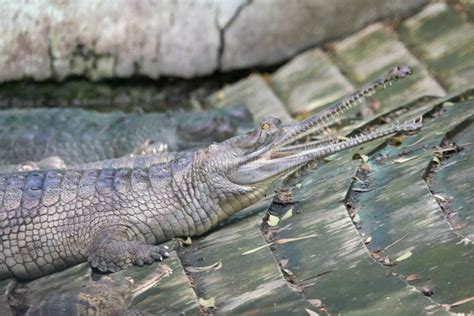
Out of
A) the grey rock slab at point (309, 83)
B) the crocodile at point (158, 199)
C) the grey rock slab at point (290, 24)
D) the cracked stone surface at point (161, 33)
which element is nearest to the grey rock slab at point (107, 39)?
the cracked stone surface at point (161, 33)

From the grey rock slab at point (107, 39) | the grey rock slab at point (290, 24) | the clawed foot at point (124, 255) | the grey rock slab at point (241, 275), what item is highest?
the grey rock slab at point (107, 39)

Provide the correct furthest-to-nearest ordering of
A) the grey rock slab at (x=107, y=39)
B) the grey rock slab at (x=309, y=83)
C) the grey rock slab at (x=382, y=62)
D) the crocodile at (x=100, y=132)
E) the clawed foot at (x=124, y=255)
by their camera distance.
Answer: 1. the grey rock slab at (x=107, y=39)
2. the crocodile at (x=100, y=132)
3. the grey rock slab at (x=309, y=83)
4. the grey rock slab at (x=382, y=62)
5. the clawed foot at (x=124, y=255)

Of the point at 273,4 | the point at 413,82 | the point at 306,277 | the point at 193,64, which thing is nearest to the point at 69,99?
the point at 193,64

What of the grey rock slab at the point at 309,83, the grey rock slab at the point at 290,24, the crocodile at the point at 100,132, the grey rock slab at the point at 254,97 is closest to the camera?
the grey rock slab at the point at 309,83

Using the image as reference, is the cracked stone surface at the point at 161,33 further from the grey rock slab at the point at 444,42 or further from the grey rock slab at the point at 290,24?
the grey rock slab at the point at 444,42

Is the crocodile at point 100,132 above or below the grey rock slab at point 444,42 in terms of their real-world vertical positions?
above

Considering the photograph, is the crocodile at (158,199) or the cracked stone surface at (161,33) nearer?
the crocodile at (158,199)

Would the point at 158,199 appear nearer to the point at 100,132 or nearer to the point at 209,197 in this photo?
the point at 209,197
